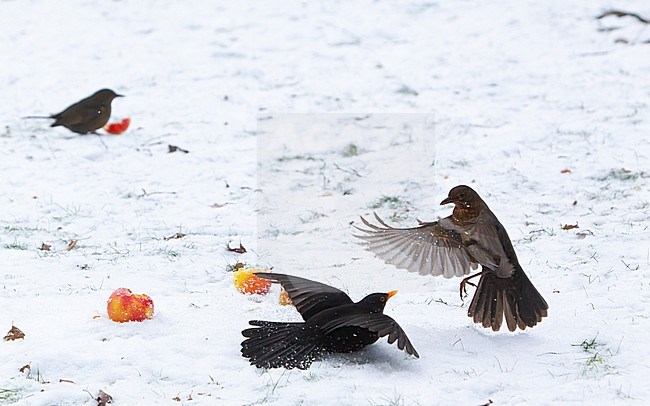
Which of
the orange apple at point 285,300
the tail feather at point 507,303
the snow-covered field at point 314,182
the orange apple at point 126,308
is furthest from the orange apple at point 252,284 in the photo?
the tail feather at point 507,303

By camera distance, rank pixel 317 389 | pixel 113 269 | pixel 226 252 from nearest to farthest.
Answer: pixel 317 389, pixel 113 269, pixel 226 252

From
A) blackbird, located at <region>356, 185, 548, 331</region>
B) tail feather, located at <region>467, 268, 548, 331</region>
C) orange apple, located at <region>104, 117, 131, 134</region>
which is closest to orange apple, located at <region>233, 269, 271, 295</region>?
blackbird, located at <region>356, 185, 548, 331</region>

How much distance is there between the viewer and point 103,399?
2.96 metres

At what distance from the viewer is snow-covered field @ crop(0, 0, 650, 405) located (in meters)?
3.20

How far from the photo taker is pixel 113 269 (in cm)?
446

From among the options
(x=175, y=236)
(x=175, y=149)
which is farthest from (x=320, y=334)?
(x=175, y=149)

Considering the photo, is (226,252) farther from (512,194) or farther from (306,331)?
(512,194)

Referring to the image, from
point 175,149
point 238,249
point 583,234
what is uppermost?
point 583,234

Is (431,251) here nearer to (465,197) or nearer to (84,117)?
(465,197)

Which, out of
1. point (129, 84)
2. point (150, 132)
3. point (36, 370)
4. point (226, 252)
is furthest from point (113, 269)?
point (129, 84)

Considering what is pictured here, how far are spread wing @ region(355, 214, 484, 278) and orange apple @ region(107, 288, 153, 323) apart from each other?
3.45 ft

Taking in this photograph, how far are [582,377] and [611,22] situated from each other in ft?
25.3

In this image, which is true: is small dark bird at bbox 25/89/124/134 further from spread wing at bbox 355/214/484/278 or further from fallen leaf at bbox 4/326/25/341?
spread wing at bbox 355/214/484/278

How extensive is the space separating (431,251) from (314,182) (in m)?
2.80
